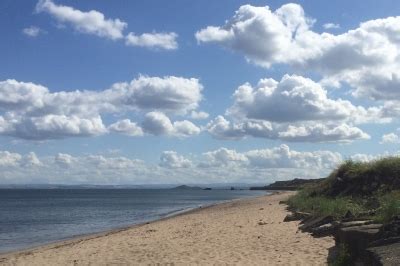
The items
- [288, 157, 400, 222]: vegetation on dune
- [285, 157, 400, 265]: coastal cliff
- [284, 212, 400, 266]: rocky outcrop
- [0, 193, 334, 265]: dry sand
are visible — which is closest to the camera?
[284, 212, 400, 266]: rocky outcrop

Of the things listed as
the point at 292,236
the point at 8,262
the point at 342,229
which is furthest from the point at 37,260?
the point at 342,229

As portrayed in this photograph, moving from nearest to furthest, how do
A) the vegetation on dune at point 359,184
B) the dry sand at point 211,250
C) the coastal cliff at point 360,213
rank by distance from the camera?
the coastal cliff at point 360,213
the dry sand at point 211,250
the vegetation on dune at point 359,184

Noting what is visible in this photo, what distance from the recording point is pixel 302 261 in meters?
11.9

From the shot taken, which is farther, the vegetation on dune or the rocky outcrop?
the vegetation on dune

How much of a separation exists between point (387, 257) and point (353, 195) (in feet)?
52.1

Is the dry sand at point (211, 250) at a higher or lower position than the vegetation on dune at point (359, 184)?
lower

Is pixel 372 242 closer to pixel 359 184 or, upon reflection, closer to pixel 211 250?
pixel 211 250

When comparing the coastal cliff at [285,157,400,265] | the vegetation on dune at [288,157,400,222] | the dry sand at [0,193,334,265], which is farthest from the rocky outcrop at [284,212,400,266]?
the vegetation on dune at [288,157,400,222]

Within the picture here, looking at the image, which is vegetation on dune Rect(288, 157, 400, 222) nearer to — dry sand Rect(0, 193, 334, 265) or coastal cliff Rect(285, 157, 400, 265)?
coastal cliff Rect(285, 157, 400, 265)

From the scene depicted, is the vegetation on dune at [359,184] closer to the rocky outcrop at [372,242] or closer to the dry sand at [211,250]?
the dry sand at [211,250]

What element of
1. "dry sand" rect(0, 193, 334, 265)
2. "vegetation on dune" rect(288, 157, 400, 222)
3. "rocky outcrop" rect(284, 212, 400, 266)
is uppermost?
"vegetation on dune" rect(288, 157, 400, 222)

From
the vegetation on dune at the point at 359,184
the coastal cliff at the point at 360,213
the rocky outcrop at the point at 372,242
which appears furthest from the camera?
the vegetation on dune at the point at 359,184

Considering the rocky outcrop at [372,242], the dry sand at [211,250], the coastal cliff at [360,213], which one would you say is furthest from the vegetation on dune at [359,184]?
the rocky outcrop at [372,242]

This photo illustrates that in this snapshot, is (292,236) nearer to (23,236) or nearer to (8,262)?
(8,262)
